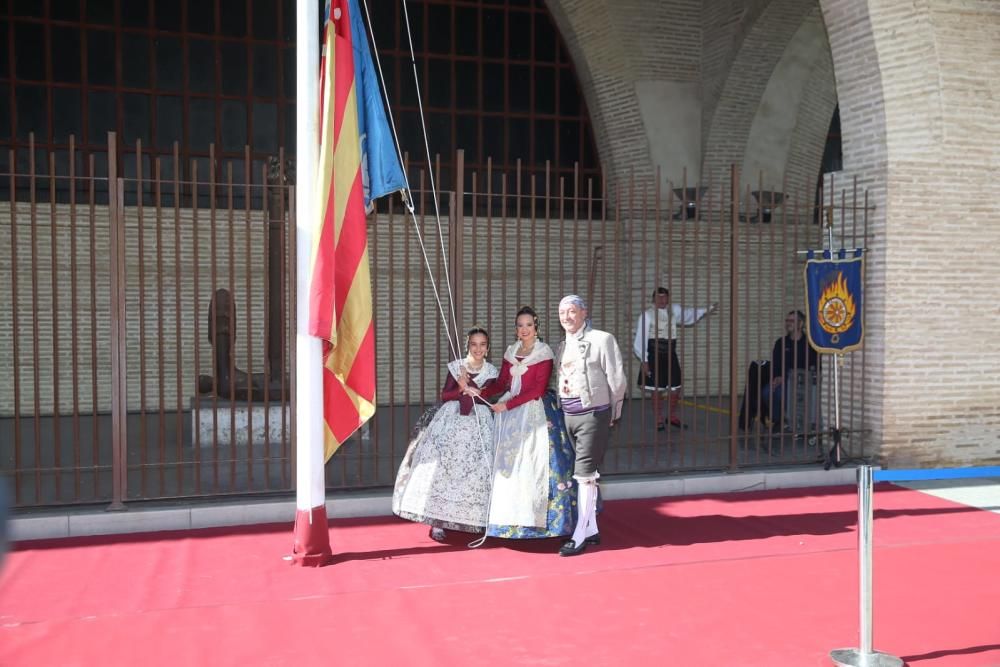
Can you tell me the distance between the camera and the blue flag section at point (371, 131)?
6.12 meters

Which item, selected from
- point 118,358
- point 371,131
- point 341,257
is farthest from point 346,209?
point 118,358

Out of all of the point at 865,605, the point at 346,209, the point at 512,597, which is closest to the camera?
the point at 865,605

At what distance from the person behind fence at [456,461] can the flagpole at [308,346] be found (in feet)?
2.21

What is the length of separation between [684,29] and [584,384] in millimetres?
9527

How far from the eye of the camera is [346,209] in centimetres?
596

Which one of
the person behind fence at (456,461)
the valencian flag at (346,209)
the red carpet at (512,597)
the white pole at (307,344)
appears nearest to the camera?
the red carpet at (512,597)

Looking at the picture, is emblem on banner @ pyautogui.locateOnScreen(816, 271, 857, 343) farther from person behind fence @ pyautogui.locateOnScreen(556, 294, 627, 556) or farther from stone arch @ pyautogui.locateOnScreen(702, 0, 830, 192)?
stone arch @ pyautogui.locateOnScreen(702, 0, 830, 192)

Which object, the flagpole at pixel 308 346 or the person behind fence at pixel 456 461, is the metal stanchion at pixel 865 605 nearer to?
the person behind fence at pixel 456 461

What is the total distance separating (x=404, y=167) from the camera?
6445mm

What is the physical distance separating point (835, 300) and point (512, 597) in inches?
194

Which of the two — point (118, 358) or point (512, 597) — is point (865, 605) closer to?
point (512, 597)

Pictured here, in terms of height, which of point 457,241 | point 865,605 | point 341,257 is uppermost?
point 457,241

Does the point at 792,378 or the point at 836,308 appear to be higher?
the point at 836,308

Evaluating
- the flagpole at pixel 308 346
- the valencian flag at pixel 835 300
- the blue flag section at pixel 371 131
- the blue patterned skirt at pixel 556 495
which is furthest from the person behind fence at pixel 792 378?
the flagpole at pixel 308 346
